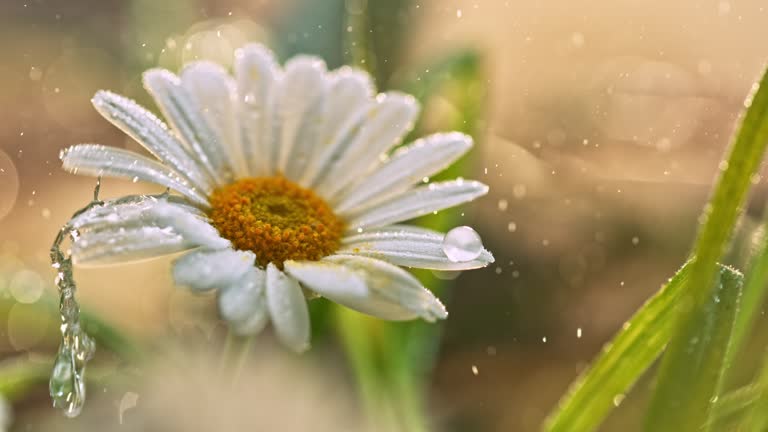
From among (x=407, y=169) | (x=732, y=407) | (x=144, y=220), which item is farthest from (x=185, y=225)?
(x=732, y=407)

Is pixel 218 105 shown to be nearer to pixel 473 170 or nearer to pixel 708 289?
pixel 708 289

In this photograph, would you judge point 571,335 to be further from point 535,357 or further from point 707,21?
point 707,21

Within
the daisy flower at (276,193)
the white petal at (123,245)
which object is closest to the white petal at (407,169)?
the daisy flower at (276,193)

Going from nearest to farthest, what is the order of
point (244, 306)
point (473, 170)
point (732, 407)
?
1. point (244, 306)
2. point (732, 407)
3. point (473, 170)

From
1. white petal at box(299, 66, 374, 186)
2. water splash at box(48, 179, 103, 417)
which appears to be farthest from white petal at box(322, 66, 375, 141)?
water splash at box(48, 179, 103, 417)

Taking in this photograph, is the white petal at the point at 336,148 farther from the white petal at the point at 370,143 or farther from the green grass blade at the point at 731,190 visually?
the green grass blade at the point at 731,190

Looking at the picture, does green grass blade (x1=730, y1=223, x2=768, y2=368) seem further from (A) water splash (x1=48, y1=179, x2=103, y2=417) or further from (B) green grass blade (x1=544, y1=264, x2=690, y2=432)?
(A) water splash (x1=48, y1=179, x2=103, y2=417)
